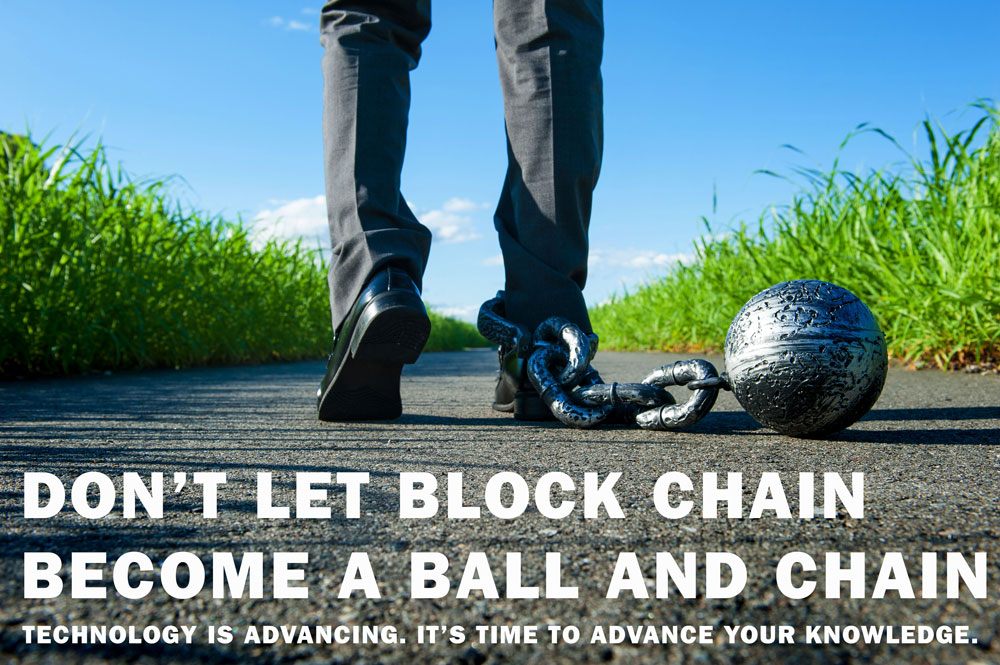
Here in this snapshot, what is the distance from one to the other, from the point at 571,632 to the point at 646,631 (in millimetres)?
71

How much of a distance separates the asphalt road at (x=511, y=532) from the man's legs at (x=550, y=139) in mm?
455

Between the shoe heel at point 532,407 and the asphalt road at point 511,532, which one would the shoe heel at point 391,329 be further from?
the shoe heel at point 532,407

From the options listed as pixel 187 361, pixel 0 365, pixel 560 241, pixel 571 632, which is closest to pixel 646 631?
pixel 571 632

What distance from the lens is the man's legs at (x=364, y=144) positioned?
1.99 meters

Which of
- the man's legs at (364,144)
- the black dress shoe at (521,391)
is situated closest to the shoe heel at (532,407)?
the black dress shoe at (521,391)

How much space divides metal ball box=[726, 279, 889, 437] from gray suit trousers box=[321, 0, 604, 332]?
0.57 meters

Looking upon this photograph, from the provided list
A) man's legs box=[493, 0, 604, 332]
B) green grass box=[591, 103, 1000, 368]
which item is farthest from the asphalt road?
green grass box=[591, 103, 1000, 368]

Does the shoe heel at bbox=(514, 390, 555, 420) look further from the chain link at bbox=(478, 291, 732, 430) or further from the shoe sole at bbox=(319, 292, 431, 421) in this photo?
the shoe sole at bbox=(319, 292, 431, 421)

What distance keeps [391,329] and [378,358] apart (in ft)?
0.41

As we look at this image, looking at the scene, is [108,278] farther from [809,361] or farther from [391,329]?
[809,361]

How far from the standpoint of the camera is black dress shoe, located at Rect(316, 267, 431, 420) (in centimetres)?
184

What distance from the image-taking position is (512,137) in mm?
2180

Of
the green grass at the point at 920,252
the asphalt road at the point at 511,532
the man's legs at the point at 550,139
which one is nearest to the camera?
the asphalt road at the point at 511,532

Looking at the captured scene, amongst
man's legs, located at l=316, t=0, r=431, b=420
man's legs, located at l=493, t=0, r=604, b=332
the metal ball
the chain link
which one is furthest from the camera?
man's legs, located at l=493, t=0, r=604, b=332
